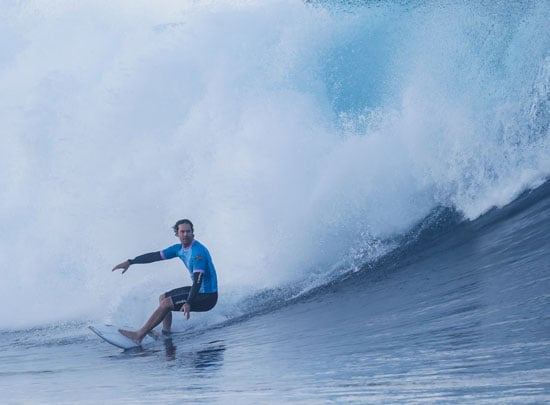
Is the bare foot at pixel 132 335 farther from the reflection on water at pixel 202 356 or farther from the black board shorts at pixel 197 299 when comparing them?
the black board shorts at pixel 197 299

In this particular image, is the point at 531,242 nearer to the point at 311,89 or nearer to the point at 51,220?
the point at 311,89

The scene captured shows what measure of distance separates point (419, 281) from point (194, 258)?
7.26 feet

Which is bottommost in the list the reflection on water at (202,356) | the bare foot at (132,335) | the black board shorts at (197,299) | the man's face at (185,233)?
the reflection on water at (202,356)

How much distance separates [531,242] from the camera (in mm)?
8172

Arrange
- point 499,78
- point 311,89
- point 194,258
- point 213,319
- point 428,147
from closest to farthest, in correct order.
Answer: point 194,258 → point 213,319 → point 428,147 → point 499,78 → point 311,89

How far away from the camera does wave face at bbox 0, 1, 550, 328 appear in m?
11.5

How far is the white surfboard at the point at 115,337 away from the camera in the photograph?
335 inches

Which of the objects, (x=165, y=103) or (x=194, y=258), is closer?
(x=194, y=258)

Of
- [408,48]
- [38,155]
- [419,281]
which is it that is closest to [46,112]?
[38,155]

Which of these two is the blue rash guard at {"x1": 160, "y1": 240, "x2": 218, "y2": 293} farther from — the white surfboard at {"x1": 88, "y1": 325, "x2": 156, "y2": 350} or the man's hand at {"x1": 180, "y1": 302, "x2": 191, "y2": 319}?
the white surfboard at {"x1": 88, "y1": 325, "x2": 156, "y2": 350}

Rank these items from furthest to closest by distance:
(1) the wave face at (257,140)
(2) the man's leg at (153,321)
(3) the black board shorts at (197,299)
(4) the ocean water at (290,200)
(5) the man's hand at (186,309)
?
(1) the wave face at (257,140), (3) the black board shorts at (197,299), (2) the man's leg at (153,321), (5) the man's hand at (186,309), (4) the ocean water at (290,200)

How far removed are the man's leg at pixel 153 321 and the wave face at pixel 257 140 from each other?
0.96m

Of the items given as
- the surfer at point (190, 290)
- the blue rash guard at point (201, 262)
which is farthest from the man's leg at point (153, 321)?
the blue rash guard at point (201, 262)

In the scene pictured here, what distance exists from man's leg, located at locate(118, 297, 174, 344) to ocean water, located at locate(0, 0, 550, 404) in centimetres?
20
